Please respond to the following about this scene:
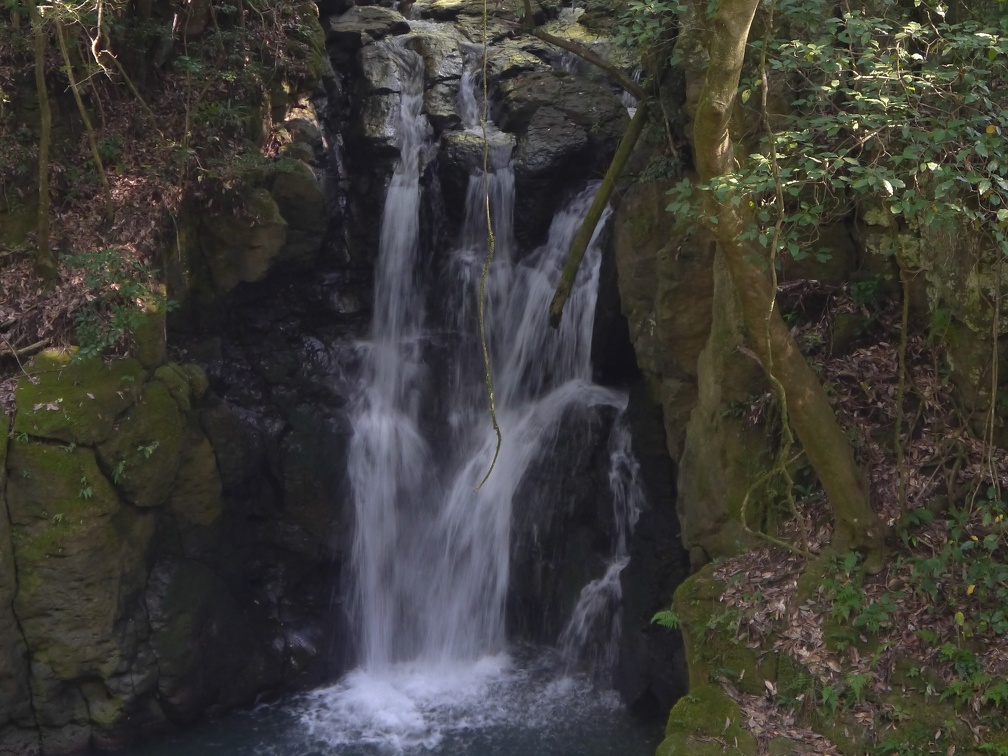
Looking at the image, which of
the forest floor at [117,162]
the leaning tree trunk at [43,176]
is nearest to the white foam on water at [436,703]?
the forest floor at [117,162]

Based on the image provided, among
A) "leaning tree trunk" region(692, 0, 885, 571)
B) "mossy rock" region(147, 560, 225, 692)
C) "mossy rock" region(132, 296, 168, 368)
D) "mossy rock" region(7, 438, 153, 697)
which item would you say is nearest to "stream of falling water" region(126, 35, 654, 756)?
"mossy rock" region(147, 560, 225, 692)

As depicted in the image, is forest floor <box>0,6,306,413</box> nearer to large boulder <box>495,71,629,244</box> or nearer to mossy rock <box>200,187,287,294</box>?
mossy rock <box>200,187,287,294</box>

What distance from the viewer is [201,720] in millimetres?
8680

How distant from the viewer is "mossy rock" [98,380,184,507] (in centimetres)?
799

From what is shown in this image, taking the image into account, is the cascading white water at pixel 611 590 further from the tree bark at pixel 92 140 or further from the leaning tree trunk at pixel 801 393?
the tree bark at pixel 92 140

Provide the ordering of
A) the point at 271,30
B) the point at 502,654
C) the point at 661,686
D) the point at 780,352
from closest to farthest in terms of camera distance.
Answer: the point at 780,352, the point at 661,686, the point at 502,654, the point at 271,30

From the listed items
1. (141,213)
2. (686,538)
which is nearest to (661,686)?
(686,538)

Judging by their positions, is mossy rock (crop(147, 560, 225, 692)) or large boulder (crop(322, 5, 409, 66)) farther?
large boulder (crop(322, 5, 409, 66))

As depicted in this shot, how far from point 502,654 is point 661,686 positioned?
1816 mm

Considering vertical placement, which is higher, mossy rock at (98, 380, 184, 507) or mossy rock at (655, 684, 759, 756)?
mossy rock at (98, 380, 184, 507)

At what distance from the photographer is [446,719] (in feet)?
27.0

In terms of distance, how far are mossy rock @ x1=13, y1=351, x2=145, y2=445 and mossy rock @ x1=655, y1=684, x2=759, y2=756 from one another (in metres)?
5.16

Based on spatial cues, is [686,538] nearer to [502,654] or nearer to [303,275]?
[502,654]

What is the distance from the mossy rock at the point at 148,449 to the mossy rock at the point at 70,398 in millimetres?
123
